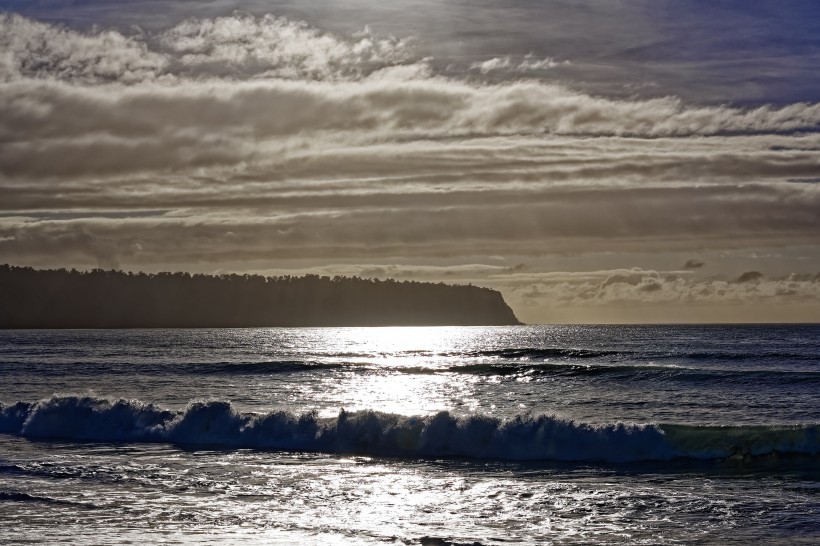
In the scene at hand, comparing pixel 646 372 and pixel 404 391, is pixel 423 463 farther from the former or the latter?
pixel 646 372

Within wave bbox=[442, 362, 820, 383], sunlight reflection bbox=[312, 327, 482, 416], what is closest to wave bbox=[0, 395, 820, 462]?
sunlight reflection bbox=[312, 327, 482, 416]

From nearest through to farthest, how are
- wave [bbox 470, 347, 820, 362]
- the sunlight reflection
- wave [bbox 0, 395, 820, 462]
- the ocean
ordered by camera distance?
the ocean → wave [bbox 0, 395, 820, 462] → the sunlight reflection → wave [bbox 470, 347, 820, 362]

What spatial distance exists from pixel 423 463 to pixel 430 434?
9.40 feet

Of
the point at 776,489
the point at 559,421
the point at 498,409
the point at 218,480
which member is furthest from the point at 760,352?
the point at 218,480

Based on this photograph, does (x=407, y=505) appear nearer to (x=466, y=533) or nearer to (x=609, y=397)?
(x=466, y=533)

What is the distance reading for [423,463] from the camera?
1067 inches

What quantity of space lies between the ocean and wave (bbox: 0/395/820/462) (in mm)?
68

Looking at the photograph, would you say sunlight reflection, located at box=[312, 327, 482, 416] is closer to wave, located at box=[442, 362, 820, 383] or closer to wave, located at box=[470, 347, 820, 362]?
wave, located at box=[442, 362, 820, 383]

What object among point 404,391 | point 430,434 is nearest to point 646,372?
point 404,391

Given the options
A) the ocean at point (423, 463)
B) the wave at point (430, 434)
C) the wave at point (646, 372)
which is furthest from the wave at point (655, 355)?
the wave at point (430, 434)

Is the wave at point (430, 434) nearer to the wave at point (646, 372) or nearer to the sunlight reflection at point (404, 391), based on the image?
the sunlight reflection at point (404, 391)

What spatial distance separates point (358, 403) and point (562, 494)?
21.2 meters

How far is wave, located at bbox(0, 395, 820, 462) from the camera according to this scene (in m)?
28.2

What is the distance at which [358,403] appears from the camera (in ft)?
138
